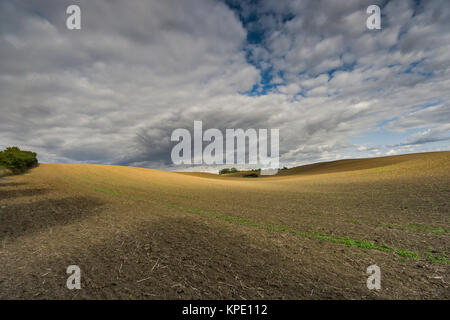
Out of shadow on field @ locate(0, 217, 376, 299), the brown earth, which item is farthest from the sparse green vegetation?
shadow on field @ locate(0, 217, 376, 299)

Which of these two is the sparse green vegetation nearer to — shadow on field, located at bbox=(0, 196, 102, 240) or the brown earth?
shadow on field, located at bbox=(0, 196, 102, 240)

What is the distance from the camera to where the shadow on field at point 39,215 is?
8094 mm

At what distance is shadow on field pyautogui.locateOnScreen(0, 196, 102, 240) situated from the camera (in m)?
8.09

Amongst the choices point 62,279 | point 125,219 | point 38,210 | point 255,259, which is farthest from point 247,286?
point 38,210

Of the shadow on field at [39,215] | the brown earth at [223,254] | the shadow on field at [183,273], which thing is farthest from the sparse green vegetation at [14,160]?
the shadow on field at [183,273]

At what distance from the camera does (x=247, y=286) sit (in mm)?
4379

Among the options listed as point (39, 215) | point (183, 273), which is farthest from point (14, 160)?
point (183, 273)

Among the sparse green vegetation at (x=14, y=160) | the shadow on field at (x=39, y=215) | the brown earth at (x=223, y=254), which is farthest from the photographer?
the sparse green vegetation at (x=14, y=160)

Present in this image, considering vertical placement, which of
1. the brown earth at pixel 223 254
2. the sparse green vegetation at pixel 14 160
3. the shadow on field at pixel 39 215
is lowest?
the brown earth at pixel 223 254

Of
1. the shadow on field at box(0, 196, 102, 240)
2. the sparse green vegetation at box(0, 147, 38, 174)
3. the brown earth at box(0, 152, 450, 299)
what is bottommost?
the brown earth at box(0, 152, 450, 299)

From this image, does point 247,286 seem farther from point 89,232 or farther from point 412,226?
point 412,226

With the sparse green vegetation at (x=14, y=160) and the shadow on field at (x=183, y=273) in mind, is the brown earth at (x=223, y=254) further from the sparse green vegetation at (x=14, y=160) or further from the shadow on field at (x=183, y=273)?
the sparse green vegetation at (x=14, y=160)

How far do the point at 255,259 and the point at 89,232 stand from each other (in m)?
7.15

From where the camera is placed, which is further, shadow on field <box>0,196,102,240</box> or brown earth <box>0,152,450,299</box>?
shadow on field <box>0,196,102,240</box>
